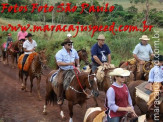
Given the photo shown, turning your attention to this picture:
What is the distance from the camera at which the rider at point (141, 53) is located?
426 inches

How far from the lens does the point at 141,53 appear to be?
1096 centimetres

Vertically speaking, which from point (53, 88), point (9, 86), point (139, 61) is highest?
point (139, 61)

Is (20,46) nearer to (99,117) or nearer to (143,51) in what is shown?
(143,51)

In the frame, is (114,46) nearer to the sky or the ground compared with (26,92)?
nearer to the sky

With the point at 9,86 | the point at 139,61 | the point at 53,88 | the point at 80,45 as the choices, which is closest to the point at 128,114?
the point at 53,88

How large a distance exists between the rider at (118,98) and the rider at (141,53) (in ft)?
19.6

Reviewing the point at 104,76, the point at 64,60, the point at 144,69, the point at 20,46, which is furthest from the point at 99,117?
the point at 20,46

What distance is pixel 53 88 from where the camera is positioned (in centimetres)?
936

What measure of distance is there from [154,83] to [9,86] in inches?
336

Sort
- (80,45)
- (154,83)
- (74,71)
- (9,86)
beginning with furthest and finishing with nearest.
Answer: (80,45)
(9,86)
(74,71)
(154,83)

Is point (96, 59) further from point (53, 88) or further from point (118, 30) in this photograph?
point (118, 30)

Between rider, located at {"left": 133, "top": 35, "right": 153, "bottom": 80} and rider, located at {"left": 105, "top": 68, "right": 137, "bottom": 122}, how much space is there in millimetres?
5959

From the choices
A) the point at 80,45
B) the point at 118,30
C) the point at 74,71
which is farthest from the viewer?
the point at 118,30

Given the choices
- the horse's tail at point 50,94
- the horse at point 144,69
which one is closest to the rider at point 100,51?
the horse at point 144,69
